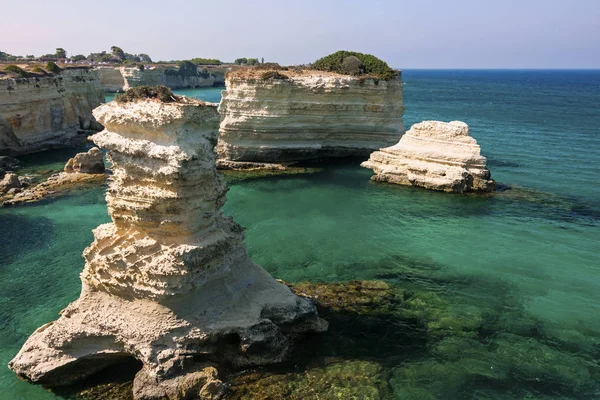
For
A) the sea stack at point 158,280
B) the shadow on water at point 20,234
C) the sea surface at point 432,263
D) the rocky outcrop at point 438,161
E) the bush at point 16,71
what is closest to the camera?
the sea stack at point 158,280

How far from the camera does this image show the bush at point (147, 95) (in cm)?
1071

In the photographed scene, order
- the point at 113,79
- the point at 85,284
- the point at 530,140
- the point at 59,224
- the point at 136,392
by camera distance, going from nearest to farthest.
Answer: the point at 136,392 → the point at 85,284 → the point at 59,224 → the point at 530,140 → the point at 113,79

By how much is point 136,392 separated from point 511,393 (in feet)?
Result: 27.5

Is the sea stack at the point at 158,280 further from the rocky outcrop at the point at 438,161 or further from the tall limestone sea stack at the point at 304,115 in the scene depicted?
the tall limestone sea stack at the point at 304,115

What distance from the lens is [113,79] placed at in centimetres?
7944

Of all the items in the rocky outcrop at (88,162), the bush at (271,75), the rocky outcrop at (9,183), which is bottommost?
the rocky outcrop at (9,183)

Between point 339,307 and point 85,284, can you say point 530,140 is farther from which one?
point 85,284

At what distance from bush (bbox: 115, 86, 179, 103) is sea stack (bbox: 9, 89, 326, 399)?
6.9 inches

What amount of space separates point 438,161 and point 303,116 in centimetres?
1002

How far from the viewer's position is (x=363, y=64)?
34.7m

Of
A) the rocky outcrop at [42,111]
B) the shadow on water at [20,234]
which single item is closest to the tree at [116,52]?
the rocky outcrop at [42,111]

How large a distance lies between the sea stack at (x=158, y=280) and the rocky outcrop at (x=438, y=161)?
57.7 feet

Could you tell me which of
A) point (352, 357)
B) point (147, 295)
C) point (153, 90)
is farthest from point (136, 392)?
point (153, 90)

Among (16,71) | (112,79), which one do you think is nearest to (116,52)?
(112,79)
